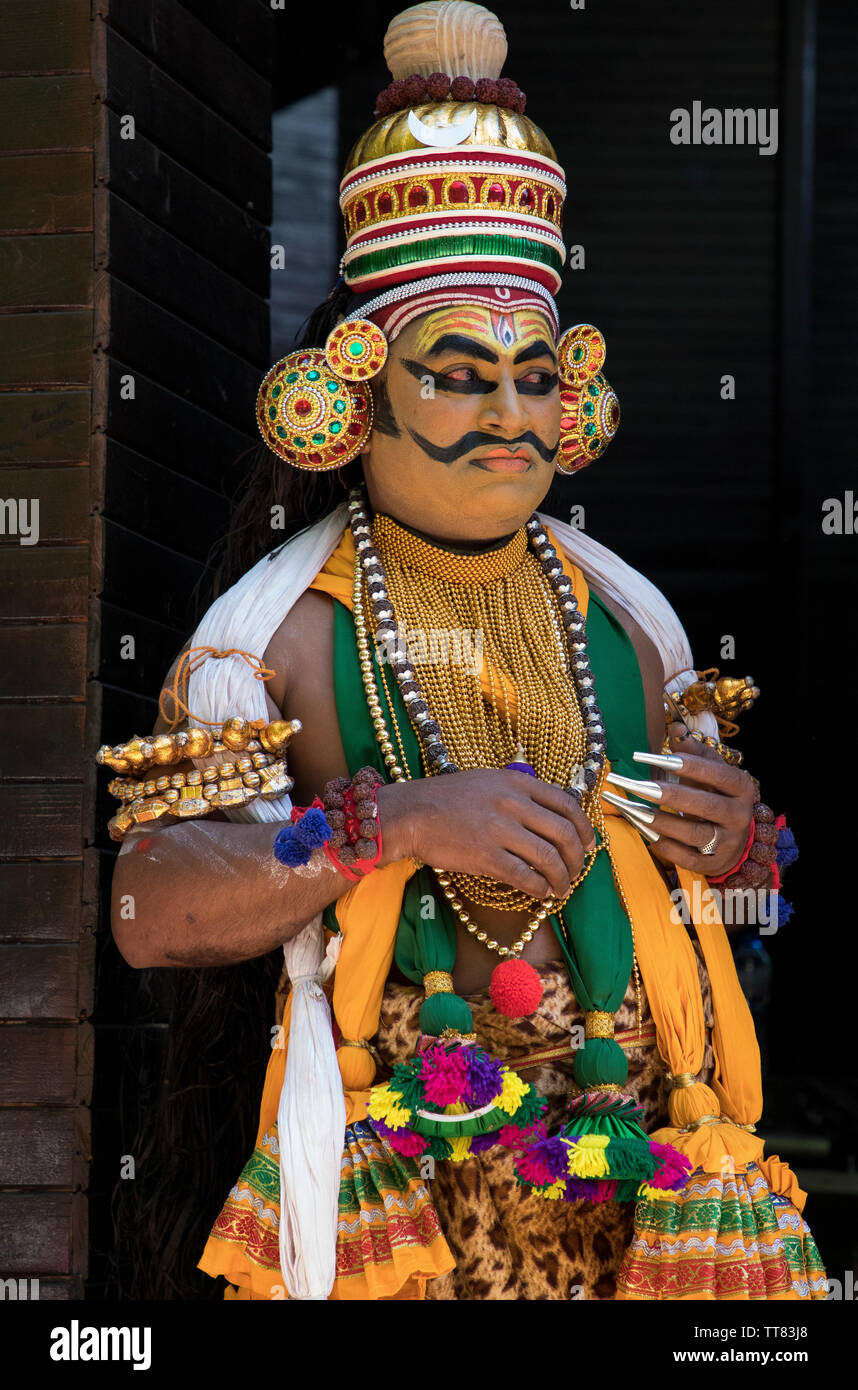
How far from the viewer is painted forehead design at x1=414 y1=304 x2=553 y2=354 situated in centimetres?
276

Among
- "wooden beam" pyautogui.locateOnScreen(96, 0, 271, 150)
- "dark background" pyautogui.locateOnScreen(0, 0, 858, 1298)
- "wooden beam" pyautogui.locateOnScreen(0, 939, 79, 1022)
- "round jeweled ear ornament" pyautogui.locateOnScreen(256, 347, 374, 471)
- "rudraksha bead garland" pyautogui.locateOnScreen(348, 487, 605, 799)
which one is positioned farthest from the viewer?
"dark background" pyautogui.locateOnScreen(0, 0, 858, 1298)

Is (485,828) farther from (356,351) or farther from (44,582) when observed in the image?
(44,582)

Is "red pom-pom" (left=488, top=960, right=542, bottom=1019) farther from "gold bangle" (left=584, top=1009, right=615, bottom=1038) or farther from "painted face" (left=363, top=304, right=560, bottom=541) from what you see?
"painted face" (left=363, top=304, right=560, bottom=541)

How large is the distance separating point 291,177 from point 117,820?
11.1 ft

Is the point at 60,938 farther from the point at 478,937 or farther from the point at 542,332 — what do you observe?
the point at 542,332

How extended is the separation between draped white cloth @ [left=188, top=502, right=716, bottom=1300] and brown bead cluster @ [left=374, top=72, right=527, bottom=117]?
651mm

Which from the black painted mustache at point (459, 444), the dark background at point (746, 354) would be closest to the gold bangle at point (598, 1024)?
the black painted mustache at point (459, 444)

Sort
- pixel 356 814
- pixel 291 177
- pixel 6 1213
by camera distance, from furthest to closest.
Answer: pixel 291 177 < pixel 6 1213 < pixel 356 814

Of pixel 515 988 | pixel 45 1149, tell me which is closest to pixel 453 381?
pixel 515 988

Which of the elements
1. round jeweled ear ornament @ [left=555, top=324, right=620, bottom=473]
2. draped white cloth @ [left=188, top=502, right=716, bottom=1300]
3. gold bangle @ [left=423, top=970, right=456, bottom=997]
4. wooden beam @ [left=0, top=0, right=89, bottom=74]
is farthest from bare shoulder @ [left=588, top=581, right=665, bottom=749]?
wooden beam @ [left=0, top=0, right=89, bottom=74]

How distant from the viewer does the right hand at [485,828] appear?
253cm

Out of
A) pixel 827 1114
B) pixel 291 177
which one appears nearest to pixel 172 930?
pixel 827 1114

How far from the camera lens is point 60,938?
2943mm

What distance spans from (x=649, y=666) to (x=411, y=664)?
0.48 meters
